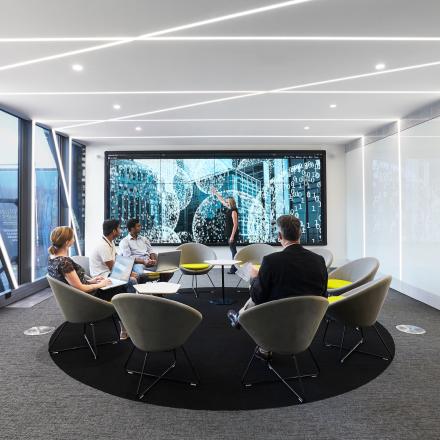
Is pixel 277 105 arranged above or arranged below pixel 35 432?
above

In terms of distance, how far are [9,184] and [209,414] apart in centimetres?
498

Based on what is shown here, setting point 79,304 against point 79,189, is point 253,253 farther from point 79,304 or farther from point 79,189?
point 79,189

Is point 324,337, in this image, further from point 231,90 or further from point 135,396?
point 231,90

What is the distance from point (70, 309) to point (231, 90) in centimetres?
330

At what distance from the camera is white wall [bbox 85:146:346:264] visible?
8.30 metres

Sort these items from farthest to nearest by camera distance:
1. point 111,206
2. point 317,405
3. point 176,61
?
point 111,206
point 176,61
point 317,405

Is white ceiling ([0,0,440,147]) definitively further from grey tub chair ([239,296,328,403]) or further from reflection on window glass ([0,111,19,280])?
grey tub chair ([239,296,328,403])

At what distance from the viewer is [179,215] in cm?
829

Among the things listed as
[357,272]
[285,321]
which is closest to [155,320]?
[285,321]

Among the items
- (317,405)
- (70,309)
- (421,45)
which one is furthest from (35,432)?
(421,45)

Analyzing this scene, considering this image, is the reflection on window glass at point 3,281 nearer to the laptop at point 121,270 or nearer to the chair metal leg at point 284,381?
the laptop at point 121,270

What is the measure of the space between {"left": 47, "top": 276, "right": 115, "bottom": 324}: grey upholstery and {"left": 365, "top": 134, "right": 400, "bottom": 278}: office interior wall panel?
5.08m

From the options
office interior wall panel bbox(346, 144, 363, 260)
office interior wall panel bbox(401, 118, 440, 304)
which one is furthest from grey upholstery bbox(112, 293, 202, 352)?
office interior wall panel bbox(346, 144, 363, 260)

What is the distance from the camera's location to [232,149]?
8305mm
